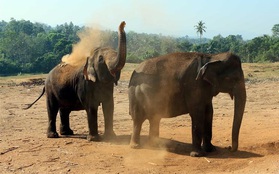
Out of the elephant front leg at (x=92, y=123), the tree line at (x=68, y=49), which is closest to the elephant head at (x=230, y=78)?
the elephant front leg at (x=92, y=123)

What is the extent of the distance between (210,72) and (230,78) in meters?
0.41

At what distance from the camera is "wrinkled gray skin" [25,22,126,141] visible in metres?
9.13

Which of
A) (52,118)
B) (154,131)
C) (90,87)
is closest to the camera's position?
(154,131)

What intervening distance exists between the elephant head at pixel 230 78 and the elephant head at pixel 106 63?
1723 mm

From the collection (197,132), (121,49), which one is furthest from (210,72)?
(121,49)

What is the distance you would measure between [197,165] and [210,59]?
7.29 feet

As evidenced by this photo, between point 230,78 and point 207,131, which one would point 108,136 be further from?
point 230,78

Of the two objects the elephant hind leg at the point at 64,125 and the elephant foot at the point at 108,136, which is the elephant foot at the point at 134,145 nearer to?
the elephant foot at the point at 108,136

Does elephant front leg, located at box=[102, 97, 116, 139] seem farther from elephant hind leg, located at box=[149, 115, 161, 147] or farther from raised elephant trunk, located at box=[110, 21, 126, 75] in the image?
raised elephant trunk, located at box=[110, 21, 126, 75]

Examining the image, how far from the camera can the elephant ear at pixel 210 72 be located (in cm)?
805

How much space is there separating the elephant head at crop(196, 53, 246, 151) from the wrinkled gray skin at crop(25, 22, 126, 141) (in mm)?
1832

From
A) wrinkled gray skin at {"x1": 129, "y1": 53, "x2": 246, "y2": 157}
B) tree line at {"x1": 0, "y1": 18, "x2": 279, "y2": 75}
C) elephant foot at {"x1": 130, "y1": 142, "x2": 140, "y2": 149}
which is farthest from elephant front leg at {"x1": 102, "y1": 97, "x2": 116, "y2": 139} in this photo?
tree line at {"x1": 0, "y1": 18, "x2": 279, "y2": 75}

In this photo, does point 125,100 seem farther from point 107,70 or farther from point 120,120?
point 107,70

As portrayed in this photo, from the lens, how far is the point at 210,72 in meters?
8.06
